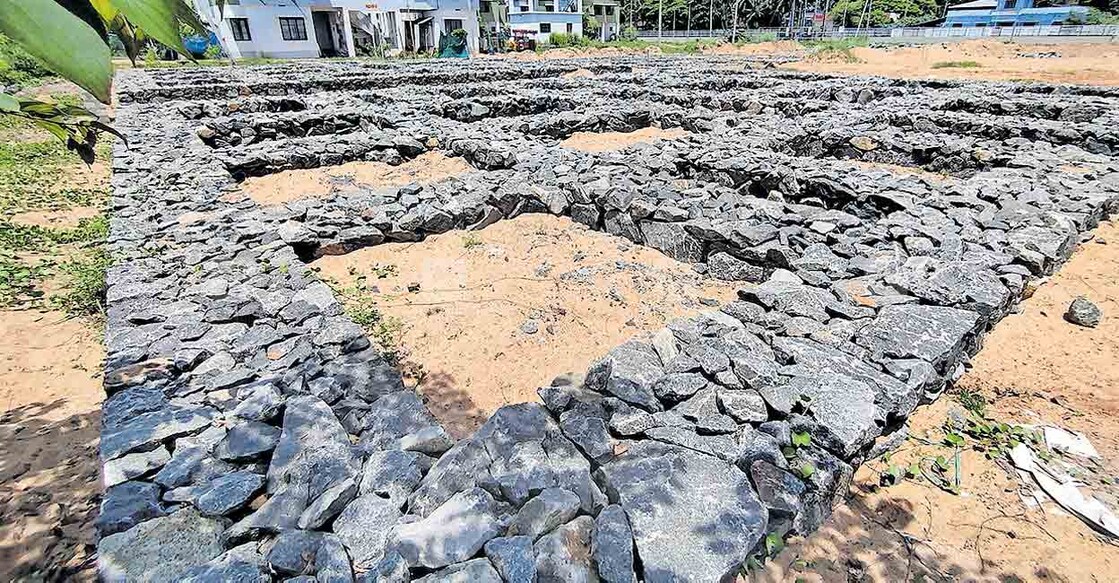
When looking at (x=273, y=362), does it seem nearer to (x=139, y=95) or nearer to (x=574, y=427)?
(x=574, y=427)

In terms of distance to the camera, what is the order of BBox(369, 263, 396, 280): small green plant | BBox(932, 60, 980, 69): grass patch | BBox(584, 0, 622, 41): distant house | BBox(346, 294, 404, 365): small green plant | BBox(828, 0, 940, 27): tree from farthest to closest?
BBox(828, 0, 940, 27): tree, BBox(584, 0, 622, 41): distant house, BBox(932, 60, 980, 69): grass patch, BBox(369, 263, 396, 280): small green plant, BBox(346, 294, 404, 365): small green plant

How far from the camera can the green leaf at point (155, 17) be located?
2.23 ft

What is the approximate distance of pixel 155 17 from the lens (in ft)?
2.30

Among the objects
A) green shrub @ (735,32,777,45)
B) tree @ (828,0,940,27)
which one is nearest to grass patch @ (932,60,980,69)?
green shrub @ (735,32,777,45)

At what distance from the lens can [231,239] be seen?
5.73 meters

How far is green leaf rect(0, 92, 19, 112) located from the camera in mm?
882

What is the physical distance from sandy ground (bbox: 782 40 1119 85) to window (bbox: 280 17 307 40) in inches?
1081

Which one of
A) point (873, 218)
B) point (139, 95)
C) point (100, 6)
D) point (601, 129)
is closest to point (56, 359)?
point (100, 6)

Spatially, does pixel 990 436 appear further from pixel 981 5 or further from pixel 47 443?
pixel 981 5

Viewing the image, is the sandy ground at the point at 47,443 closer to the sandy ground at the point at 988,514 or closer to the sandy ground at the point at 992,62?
the sandy ground at the point at 988,514

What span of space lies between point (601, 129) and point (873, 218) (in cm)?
776

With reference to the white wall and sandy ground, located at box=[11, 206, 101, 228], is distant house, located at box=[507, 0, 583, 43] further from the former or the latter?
sandy ground, located at box=[11, 206, 101, 228]

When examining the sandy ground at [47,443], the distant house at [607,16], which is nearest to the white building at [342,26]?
the distant house at [607,16]

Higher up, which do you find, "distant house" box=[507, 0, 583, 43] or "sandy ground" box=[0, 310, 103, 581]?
"distant house" box=[507, 0, 583, 43]
